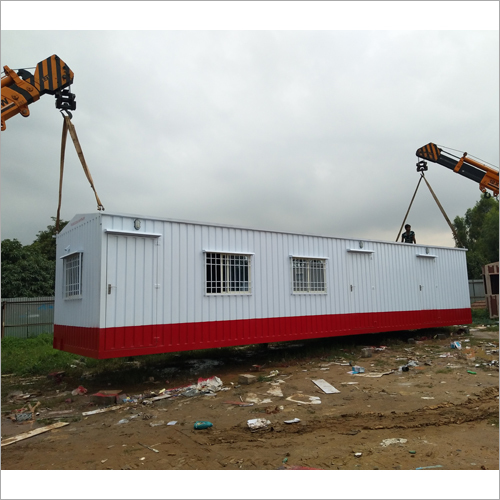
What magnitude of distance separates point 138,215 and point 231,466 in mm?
5279

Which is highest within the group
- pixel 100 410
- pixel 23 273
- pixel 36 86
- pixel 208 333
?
pixel 36 86

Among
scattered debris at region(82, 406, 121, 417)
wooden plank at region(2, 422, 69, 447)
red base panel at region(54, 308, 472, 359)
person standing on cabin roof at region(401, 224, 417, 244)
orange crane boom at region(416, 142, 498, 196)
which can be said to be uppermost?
orange crane boom at region(416, 142, 498, 196)

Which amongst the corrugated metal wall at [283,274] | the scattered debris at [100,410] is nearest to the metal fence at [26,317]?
the corrugated metal wall at [283,274]

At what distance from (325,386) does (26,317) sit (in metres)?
11.4

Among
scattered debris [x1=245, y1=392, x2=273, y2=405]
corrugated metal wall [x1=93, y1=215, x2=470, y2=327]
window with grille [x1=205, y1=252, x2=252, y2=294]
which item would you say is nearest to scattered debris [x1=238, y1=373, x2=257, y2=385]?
scattered debris [x1=245, y1=392, x2=273, y2=405]

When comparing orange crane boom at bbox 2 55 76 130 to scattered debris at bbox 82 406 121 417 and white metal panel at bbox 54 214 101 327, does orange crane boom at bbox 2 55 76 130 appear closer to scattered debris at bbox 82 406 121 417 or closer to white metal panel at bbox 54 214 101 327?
white metal panel at bbox 54 214 101 327

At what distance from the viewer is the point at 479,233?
118 ft

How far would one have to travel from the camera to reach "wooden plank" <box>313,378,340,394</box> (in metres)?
7.11

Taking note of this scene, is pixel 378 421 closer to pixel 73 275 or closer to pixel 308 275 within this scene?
pixel 308 275

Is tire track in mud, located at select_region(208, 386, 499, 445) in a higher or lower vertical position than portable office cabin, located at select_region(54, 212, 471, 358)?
lower

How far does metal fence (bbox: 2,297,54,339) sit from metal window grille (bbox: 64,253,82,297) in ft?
19.8

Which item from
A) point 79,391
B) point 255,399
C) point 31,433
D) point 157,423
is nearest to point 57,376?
point 79,391

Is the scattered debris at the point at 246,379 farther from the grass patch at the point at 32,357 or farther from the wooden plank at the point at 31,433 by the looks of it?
the grass patch at the point at 32,357

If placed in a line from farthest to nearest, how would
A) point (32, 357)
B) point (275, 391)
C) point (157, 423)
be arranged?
point (32, 357), point (275, 391), point (157, 423)
